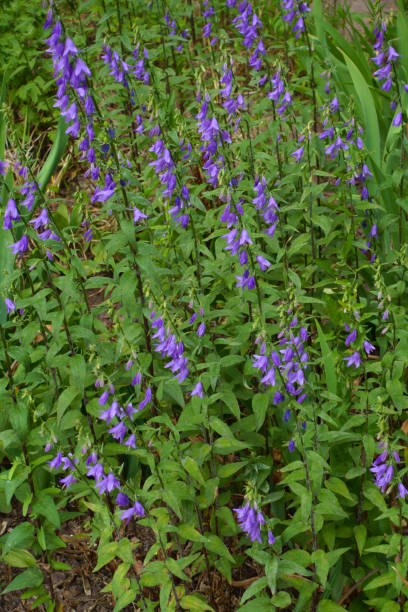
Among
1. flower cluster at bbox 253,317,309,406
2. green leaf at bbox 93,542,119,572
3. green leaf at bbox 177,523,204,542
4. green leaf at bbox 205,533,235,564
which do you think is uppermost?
flower cluster at bbox 253,317,309,406

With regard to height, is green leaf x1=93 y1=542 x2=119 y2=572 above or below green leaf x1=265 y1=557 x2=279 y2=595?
above

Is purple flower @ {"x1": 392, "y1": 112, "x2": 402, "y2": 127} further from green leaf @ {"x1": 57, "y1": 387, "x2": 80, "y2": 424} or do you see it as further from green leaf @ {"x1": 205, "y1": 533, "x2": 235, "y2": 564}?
green leaf @ {"x1": 205, "y1": 533, "x2": 235, "y2": 564}

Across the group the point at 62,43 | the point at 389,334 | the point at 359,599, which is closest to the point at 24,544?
the point at 359,599

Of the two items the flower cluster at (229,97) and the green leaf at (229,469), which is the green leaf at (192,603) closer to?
the green leaf at (229,469)

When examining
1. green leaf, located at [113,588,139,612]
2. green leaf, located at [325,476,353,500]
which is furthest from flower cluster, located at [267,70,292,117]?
green leaf, located at [113,588,139,612]

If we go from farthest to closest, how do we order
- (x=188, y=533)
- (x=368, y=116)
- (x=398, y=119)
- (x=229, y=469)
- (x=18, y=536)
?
(x=368, y=116)
(x=398, y=119)
(x=18, y=536)
(x=229, y=469)
(x=188, y=533)

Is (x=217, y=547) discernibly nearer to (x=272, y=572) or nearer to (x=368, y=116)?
(x=272, y=572)

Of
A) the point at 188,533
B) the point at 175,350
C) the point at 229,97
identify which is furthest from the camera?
the point at 229,97

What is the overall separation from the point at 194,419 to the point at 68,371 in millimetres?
802

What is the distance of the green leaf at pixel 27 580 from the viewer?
117 inches

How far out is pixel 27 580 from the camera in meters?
3.00

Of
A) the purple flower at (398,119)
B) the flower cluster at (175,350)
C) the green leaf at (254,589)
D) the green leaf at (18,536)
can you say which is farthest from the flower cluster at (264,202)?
the green leaf at (18,536)

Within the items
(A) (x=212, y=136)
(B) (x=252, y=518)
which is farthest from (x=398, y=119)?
(B) (x=252, y=518)

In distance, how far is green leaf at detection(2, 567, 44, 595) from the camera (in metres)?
2.97
